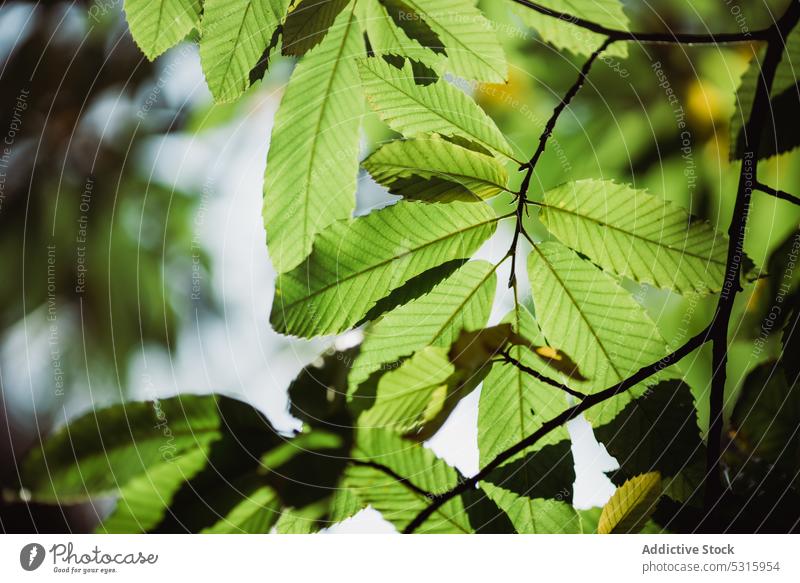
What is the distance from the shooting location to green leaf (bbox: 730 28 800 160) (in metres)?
0.43

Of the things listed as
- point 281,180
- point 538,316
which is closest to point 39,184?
point 281,180

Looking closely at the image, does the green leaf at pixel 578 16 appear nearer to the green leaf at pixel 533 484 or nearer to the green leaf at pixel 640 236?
the green leaf at pixel 640 236

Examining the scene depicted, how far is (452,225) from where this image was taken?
0.35 m

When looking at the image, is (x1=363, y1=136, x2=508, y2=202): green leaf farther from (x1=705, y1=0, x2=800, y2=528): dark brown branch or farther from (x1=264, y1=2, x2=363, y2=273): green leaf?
(x1=705, y1=0, x2=800, y2=528): dark brown branch

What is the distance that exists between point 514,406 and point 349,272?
0.14 metres

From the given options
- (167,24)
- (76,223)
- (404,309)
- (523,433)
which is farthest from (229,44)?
(76,223)

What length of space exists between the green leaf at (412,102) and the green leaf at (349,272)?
0.05 meters

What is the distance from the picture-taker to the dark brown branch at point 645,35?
0.38 m

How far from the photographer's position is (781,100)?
0.43 metres

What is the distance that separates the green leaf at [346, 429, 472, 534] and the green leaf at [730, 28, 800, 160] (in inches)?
12.7

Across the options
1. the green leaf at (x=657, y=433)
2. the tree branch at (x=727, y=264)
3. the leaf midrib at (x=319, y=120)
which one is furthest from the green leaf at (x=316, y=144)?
the green leaf at (x=657, y=433)

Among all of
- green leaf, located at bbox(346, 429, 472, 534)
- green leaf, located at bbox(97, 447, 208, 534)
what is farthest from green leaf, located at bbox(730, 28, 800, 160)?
green leaf, located at bbox(97, 447, 208, 534)

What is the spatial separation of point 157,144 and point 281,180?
0.39 metres

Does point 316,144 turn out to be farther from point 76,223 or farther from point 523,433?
point 76,223
